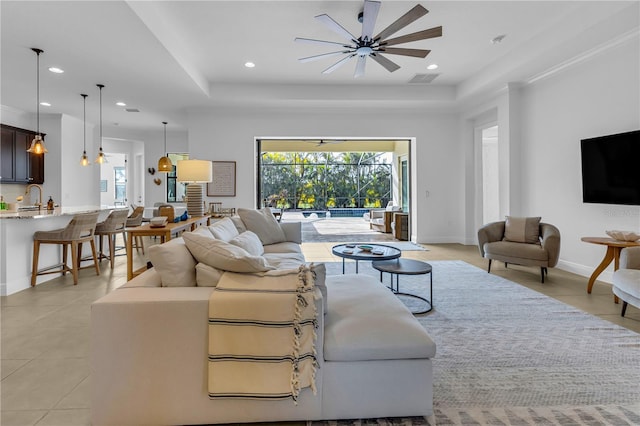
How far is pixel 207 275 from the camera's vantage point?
1.70 m

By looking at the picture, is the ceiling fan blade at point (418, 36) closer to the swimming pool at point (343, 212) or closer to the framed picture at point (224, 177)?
the framed picture at point (224, 177)

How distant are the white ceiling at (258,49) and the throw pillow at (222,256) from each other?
257cm

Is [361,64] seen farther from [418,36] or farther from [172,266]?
[172,266]

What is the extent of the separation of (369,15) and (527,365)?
10.1 ft

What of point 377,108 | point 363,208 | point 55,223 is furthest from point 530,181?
point 363,208

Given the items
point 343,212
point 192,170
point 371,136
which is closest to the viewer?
point 192,170

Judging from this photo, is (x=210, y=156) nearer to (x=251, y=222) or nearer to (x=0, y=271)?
(x=251, y=222)

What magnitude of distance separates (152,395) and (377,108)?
6.36m

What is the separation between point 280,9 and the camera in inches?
143

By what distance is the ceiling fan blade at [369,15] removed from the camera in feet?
9.49

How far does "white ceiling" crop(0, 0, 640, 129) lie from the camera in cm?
347

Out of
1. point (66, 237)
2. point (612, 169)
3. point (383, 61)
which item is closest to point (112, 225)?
point (66, 237)

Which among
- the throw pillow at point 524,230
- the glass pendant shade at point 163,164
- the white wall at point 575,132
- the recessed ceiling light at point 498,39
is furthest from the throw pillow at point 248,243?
the glass pendant shade at point 163,164

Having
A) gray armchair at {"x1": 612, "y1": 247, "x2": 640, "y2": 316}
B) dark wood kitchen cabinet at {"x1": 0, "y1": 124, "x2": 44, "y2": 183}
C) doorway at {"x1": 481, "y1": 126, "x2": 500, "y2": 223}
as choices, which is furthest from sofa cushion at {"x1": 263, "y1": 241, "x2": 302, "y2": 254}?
dark wood kitchen cabinet at {"x1": 0, "y1": 124, "x2": 44, "y2": 183}
